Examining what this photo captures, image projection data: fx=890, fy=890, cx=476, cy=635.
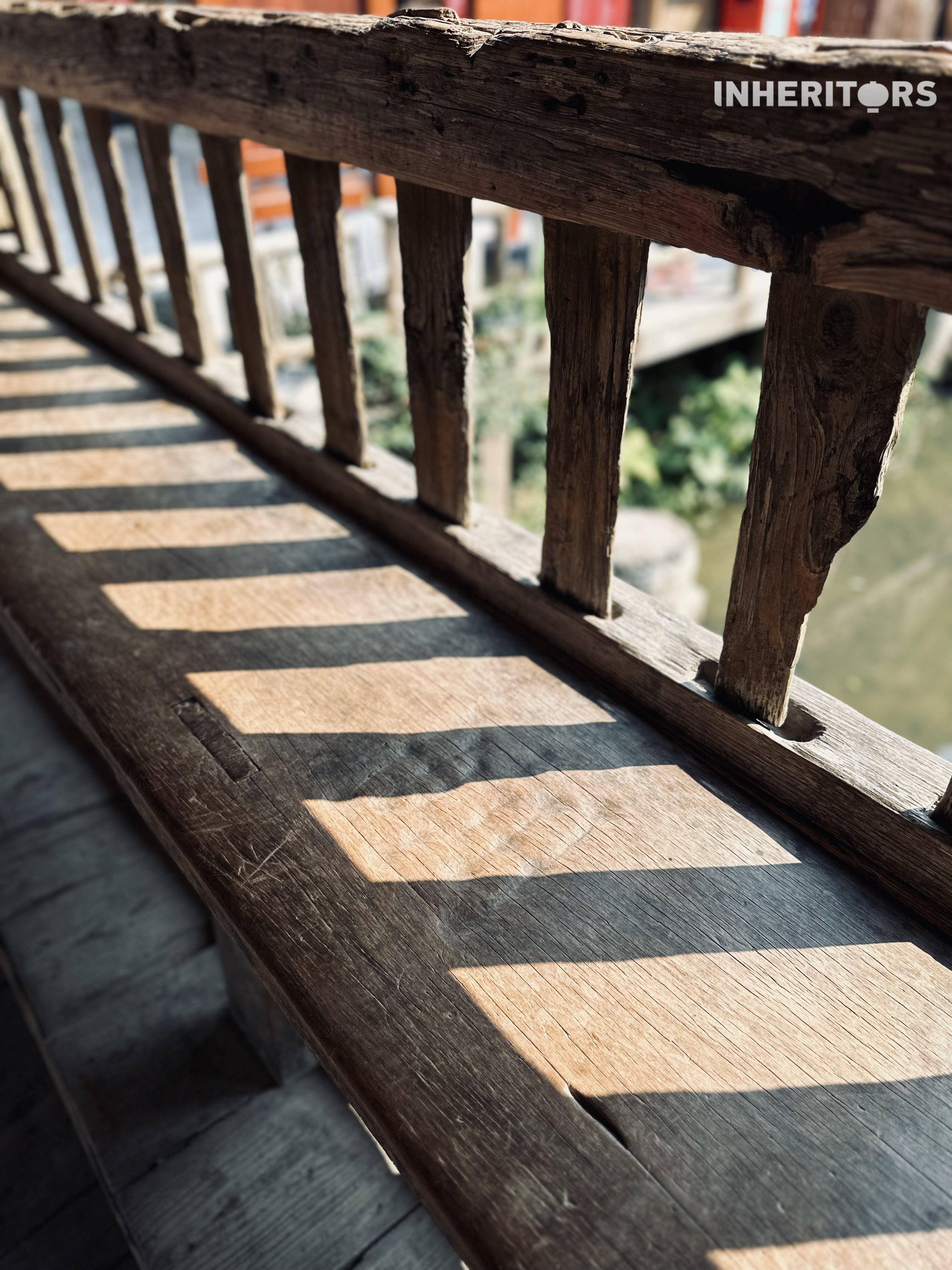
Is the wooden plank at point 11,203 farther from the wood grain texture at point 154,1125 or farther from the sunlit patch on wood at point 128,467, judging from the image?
the wood grain texture at point 154,1125

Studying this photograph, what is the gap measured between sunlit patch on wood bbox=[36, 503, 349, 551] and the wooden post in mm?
707

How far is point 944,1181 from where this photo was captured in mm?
783

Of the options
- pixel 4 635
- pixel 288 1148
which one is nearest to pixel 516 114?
pixel 288 1148

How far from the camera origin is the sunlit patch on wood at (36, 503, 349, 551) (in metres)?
1.68

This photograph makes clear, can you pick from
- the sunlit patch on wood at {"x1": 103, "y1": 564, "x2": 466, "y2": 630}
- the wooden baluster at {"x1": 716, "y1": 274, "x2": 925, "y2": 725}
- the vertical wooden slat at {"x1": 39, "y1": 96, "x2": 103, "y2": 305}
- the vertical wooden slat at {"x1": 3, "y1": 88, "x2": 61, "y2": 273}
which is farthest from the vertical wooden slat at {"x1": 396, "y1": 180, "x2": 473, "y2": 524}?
the vertical wooden slat at {"x1": 3, "y1": 88, "x2": 61, "y2": 273}

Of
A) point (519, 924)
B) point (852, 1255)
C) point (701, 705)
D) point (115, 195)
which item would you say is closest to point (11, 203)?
point (115, 195)

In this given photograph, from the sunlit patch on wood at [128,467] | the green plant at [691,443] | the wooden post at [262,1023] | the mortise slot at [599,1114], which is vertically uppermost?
the sunlit patch on wood at [128,467]

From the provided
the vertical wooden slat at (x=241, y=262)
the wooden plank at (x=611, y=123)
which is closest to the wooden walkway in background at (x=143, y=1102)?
the vertical wooden slat at (x=241, y=262)

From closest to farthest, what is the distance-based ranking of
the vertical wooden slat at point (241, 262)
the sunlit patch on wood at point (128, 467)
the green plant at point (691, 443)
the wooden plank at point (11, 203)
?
the vertical wooden slat at point (241, 262) → the sunlit patch on wood at point (128, 467) → the wooden plank at point (11, 203) → the green plant at point (691, 443)

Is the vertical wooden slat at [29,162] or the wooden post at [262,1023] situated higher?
the vertical wooden slat at [29,162]

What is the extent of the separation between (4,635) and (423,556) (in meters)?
1.78

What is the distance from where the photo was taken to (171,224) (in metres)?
1.99

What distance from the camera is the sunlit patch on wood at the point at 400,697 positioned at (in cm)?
125

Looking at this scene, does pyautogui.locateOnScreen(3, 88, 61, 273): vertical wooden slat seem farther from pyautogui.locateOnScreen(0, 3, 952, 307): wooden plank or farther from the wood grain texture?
the wood grain texture
